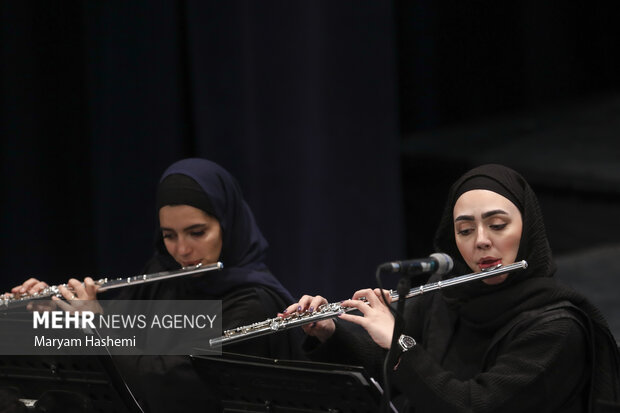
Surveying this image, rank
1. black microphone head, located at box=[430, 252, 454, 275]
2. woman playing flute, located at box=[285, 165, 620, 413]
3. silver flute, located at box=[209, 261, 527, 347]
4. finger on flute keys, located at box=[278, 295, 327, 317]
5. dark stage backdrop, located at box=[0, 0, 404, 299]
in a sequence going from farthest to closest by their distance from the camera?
dark stage backdrop, located at box=[0, 0, 404, 299], finger on flute keys, located at box=[278, 295, 327, 317], silver flute, located at box=[209, 261, 527, 347], woman playing flute, located at box=[285, 165, 620, 413], black microphone head, located at box=[430, 252, 454, 275]

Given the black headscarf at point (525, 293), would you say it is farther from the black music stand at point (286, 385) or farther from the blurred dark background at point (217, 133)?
the blurred dark background at point (217, 133)

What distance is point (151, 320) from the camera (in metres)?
3.39

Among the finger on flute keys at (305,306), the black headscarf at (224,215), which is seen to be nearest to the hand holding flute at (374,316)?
the finger on flute keys at (305,306)

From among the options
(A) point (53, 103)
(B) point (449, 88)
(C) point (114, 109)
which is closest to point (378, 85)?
(C) point (114, 109)

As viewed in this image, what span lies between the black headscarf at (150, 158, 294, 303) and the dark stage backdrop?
1380 millimetres

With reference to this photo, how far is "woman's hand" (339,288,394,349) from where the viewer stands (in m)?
2.52

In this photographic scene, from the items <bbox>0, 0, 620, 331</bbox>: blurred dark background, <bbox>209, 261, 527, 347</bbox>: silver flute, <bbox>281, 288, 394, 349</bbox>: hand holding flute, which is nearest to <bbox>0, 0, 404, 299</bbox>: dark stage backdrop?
<bbox>0, 0, 620, 331</bbox>: blurred dark background

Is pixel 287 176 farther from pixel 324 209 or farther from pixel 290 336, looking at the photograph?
pixel 290 336

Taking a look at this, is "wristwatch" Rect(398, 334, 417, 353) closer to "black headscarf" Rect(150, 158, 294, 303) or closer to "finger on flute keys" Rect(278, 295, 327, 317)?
"finger on flute keys" Rect(278, 295, 327, 317)

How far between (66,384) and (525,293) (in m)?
1.28

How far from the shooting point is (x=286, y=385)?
2.38m

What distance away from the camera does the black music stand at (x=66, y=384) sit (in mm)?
2619

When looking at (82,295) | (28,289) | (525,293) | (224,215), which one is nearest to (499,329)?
(525,293)

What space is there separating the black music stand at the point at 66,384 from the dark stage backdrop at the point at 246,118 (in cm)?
208
